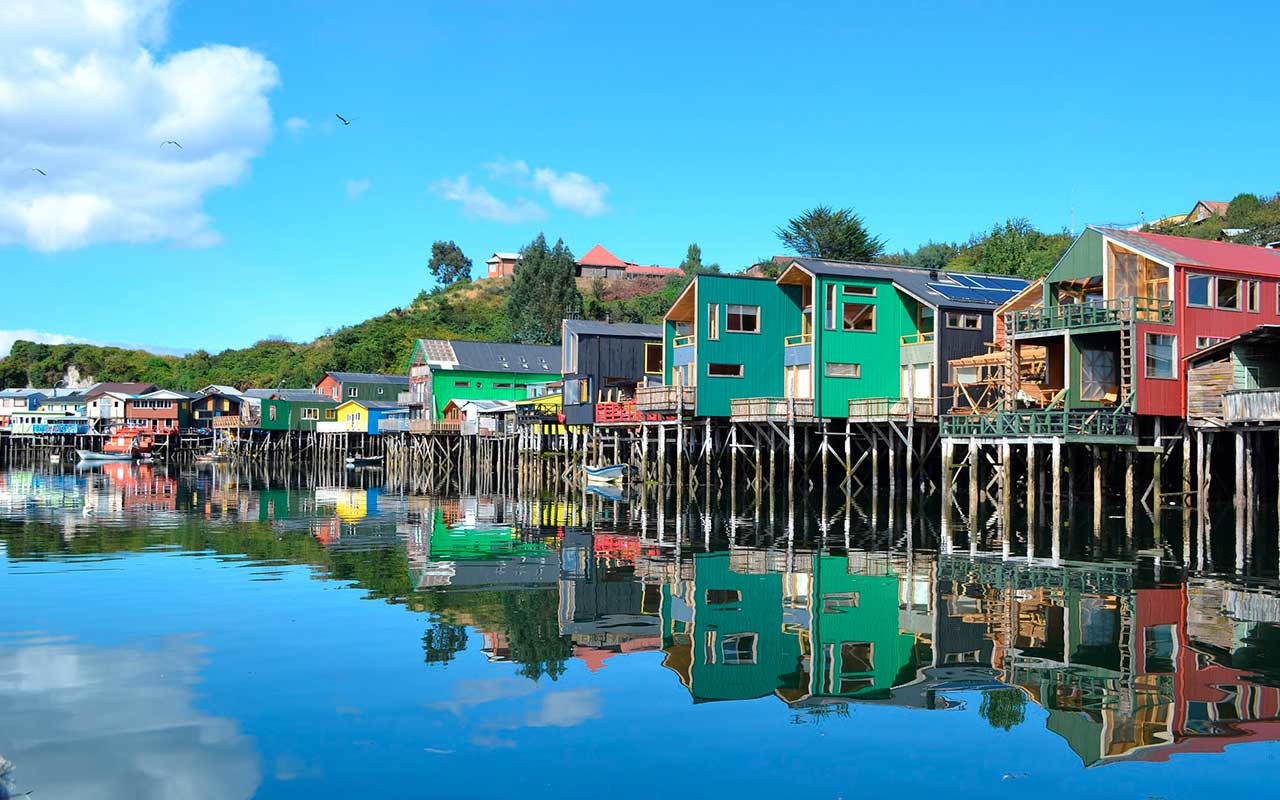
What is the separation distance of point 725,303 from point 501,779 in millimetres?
39419

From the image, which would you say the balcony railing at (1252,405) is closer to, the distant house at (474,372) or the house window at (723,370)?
the house window at (723,370)

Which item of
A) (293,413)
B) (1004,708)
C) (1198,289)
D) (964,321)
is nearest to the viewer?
(1004,708)

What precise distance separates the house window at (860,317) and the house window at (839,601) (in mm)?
27943

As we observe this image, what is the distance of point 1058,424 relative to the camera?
3422 centimetres

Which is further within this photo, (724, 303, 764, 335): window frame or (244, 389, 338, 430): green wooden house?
(244, 389, 338, 430): green wooden house

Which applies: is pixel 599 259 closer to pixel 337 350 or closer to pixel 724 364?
pixel 337 350

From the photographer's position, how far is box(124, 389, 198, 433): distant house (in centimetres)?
11450

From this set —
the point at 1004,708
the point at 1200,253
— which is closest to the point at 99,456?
the point at 1200,253

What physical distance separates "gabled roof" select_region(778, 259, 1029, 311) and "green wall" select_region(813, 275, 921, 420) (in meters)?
0.45

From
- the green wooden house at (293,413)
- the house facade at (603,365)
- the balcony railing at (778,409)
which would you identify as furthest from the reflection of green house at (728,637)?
the green wooden house at (293,413)

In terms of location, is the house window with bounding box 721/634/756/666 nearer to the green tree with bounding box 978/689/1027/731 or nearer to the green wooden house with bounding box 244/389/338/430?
the green tree with bounding box 978/689/1027/731

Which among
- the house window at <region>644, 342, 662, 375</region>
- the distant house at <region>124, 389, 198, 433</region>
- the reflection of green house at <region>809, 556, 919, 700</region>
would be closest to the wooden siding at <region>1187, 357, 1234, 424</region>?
the reflection of green house at <region>809, 556, 919, 700</region>

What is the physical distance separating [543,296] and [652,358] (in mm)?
47881

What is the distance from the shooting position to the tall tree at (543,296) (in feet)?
342
